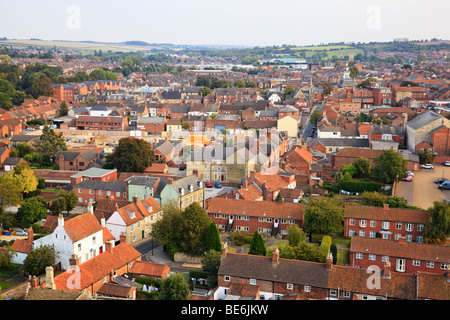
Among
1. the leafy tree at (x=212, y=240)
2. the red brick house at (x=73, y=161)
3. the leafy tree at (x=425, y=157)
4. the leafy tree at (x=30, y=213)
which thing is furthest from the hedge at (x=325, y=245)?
the red brick house at (x=73, y=161)

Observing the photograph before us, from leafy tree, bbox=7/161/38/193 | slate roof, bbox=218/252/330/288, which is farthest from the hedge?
leafy tree, bbox=7/161/38/193

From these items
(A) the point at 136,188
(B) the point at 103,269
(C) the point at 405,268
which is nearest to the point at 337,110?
(A) the point at 136,188

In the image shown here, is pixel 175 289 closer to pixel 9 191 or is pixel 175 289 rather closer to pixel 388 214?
pixel 388 214

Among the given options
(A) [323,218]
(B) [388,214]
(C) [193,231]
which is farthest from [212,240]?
(B) [388,214]

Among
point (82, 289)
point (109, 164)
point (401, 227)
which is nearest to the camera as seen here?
point (82, 289)

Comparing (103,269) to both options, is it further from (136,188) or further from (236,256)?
(136,188)

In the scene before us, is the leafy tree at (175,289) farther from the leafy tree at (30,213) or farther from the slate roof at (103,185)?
the slate roof at (103,185)
